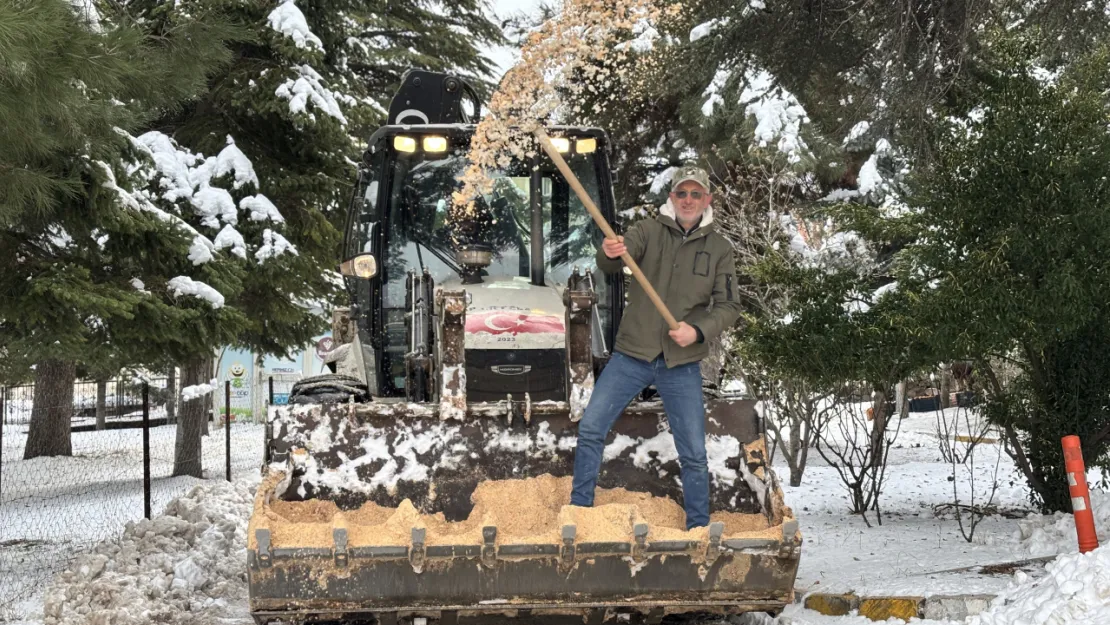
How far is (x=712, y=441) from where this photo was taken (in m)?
5.77

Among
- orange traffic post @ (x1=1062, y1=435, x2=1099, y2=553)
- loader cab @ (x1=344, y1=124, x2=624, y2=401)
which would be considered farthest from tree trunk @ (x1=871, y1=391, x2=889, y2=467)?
loader cab @ (x1=344, y1=124, x2=624, y2=401)

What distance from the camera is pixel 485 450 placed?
574cm

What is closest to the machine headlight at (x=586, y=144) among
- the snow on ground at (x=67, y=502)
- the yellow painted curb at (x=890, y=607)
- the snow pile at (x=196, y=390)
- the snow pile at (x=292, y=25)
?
the yellow painted curb at (x=890, y=607)

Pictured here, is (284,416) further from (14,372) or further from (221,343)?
(14,372)

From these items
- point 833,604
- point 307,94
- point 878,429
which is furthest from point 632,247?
point 307,94

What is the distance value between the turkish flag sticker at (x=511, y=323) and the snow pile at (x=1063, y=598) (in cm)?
270

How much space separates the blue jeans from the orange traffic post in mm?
2226

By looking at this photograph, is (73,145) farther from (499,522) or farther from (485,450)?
(499,522)

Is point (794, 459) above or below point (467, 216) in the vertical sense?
below

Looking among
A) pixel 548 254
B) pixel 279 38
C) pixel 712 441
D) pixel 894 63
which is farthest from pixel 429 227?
pixel 279 38

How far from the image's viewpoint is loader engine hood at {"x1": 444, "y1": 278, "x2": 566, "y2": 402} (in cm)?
628

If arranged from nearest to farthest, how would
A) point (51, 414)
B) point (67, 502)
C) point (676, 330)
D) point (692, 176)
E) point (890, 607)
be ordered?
point (676, 330) → point (692, 176) → point (890, 607) → point (67, 502) → point (51, 414)

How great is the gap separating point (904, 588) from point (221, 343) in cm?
653

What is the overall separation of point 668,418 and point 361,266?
2.27 m
